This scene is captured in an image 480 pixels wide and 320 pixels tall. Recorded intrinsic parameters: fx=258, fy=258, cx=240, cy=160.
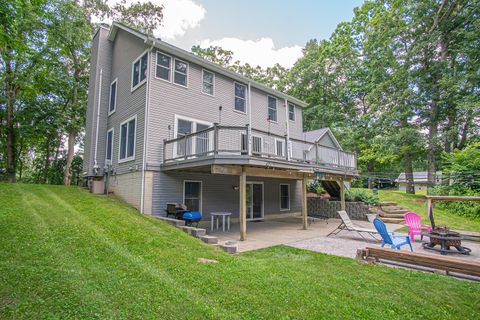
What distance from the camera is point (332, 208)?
1510 cm

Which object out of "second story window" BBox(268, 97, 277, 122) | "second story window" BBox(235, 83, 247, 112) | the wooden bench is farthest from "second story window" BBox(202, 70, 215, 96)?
the wooden bench

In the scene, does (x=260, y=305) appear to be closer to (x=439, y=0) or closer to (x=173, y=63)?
(x=173, y=63)

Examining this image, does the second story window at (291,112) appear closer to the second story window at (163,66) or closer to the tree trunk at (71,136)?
the second story window at (163,66)

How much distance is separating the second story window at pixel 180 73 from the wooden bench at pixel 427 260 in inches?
364

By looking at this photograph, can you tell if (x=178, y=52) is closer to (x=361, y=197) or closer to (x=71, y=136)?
(x=361, y=197)

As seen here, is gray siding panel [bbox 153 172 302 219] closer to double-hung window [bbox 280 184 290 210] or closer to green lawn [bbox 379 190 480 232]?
double-hung window [bbox 280 184 290 210]

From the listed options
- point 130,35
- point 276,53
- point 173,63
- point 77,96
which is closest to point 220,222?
point 173,63

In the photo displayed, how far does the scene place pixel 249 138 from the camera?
7953 millimetres

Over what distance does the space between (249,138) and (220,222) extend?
16.4ft

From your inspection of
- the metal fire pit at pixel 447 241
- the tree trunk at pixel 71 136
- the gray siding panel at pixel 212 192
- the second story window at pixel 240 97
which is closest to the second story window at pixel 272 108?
the second story window at pixel 240 97

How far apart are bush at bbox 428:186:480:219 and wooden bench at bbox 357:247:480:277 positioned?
10098mm

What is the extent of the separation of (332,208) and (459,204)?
617cm

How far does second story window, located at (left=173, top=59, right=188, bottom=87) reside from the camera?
11.0 m

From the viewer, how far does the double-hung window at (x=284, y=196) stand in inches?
599
